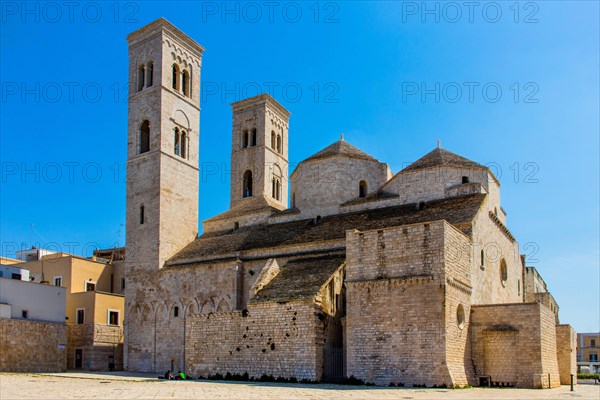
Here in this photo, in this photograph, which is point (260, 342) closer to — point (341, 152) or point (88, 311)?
point (341, 152)

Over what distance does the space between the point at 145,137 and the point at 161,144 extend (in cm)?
247

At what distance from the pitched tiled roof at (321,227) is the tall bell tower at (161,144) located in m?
1.64

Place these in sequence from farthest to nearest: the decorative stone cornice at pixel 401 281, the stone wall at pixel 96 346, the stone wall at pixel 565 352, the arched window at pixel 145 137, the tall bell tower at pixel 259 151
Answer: the tall bell tower at pixel 259 151
the arched window at pixel 145 137
the stone wall at pixel 96 346
the stone wall at pixel 565 352
the decorative stone cornice at pixel 401 281

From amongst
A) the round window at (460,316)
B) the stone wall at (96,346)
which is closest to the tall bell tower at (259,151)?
the stone wall at (96,346)

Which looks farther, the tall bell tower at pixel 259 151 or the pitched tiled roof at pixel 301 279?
the tall bell tower at pixel 259 151

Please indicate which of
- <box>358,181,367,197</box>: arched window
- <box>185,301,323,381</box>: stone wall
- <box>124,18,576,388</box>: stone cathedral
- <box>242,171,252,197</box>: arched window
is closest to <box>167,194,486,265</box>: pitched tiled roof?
<box>124,18,576,388</box>: stone cathedral

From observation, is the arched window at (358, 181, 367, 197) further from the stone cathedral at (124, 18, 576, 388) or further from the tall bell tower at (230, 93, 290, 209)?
the tall bell tower at (230, 93, 290, 209)

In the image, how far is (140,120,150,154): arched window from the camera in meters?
38.3

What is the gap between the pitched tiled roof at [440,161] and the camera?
98.9ft

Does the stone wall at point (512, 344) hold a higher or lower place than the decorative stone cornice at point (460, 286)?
lower

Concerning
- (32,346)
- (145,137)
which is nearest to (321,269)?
(32,346)

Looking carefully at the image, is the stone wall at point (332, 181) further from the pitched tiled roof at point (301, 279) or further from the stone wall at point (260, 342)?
the stone wall at point (260, 342)

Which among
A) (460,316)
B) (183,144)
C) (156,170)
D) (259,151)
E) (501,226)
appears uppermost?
(259,151)

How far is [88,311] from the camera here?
36.5 m
